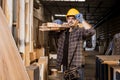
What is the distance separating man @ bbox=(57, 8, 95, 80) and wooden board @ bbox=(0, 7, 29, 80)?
1536 mm

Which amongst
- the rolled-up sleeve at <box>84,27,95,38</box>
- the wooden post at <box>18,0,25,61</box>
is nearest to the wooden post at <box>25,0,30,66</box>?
the wooden post at <box>18,0,25,61</box>

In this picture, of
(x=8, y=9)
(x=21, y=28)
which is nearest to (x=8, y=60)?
(x=8, y=9)

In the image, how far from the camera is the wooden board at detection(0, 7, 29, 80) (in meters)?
1.61

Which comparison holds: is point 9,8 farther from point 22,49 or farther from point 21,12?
point 22,49

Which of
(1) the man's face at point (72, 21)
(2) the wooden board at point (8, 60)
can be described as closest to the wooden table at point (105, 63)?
(1) the man's face at point (72, 21)

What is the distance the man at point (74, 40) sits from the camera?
3.48m

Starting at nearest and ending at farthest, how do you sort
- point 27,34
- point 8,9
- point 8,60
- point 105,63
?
point 8,60 → point 8,9 → point 105,63 → point 27,34

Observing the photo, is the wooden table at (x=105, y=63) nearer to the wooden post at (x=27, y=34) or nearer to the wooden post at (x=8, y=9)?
the wooden post at (x=27, y=34)

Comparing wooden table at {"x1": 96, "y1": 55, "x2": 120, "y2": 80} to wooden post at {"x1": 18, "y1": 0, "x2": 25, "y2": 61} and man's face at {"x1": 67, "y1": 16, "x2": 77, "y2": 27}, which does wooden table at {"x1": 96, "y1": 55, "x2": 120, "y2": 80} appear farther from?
wooden post at {"x1": 18, "y1": 0, "x2": 25, "y2": 61}

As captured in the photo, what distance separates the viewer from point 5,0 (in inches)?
128

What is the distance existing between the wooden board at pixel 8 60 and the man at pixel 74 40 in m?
1.54

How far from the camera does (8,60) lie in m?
1.74

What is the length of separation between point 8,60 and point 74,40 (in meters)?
1.86

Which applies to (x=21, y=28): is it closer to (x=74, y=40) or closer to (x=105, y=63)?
(x=74, y=40)
